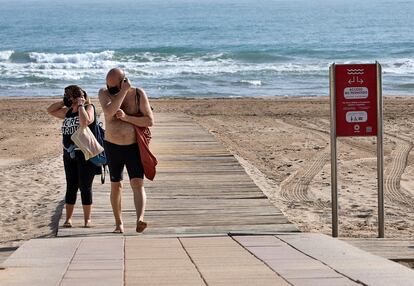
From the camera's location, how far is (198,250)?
7781 mm

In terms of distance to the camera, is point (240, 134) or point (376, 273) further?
point (240, 134)

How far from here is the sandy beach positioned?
11641 millimetres

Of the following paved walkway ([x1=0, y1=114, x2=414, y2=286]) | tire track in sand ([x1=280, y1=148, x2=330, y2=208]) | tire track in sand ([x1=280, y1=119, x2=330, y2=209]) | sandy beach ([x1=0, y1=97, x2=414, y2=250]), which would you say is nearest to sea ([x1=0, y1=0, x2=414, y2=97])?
sandy beach ([x1=0, y1=97, x2=414, y2=250])

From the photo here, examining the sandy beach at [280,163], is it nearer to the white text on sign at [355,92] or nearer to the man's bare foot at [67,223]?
the man's bare foot at [67,223]

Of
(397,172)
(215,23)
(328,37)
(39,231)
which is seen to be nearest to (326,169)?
(397,172)

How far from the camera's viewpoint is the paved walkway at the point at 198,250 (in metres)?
6.49

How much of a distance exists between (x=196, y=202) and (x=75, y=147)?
6.10 feet

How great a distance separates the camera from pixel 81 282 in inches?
249

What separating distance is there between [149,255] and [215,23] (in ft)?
283

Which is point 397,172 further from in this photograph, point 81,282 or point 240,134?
point 81,282

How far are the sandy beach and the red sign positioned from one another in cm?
179

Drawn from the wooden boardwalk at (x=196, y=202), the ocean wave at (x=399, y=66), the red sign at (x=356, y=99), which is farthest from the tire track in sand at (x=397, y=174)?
the ocean wave at (x=399, y=66)

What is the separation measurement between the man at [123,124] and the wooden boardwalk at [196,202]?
507 mm

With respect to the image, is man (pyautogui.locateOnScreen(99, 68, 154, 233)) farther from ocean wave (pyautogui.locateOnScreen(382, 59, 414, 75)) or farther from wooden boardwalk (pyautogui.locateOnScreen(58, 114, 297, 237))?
ocean wave (pyautogui.locateOnScreen(382, 59, 414, 75))
